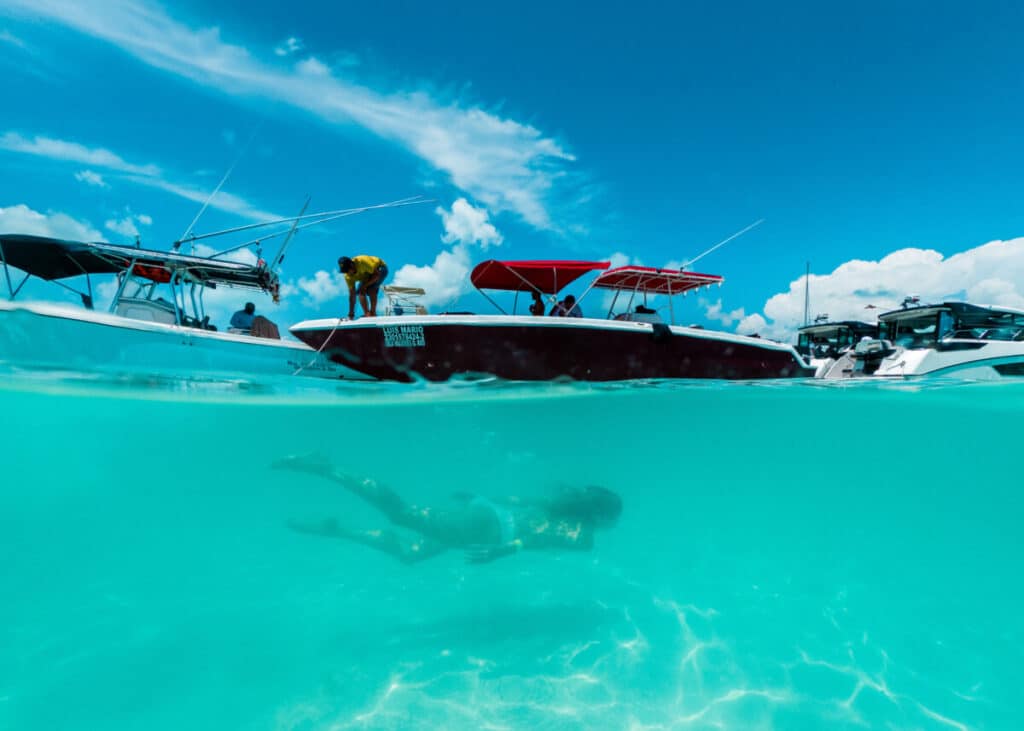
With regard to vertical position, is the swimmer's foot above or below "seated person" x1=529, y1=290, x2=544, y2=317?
below

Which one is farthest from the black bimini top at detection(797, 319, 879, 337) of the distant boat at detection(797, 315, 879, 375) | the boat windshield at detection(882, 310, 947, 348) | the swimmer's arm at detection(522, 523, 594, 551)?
the swimmer's arm at detection(522, 523, 594, 551)

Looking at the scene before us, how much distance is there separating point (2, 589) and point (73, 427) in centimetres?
493

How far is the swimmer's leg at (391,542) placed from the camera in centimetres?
734

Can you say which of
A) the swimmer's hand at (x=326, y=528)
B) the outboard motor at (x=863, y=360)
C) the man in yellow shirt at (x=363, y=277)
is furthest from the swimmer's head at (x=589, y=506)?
the outboard motor at (x=863, y=360)

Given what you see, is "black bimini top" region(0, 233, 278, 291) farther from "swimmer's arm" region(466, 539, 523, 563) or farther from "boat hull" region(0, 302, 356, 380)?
"swimmer's arm" region(466, 539, 523, 563)

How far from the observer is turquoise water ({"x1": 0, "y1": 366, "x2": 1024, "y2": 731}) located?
4492 millimetres

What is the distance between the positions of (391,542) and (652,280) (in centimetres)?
850

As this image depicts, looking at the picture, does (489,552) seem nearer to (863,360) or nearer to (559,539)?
(559,539)

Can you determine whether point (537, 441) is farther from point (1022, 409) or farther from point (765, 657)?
point (1022, 409)

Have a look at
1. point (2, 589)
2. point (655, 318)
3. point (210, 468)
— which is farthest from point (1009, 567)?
point (210, 468)

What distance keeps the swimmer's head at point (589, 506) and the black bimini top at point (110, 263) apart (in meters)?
9.18

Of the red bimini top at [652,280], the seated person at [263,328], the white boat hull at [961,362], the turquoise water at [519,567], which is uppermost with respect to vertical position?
the red bimini top at [652,280]

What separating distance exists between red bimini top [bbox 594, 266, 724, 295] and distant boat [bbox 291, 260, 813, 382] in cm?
3

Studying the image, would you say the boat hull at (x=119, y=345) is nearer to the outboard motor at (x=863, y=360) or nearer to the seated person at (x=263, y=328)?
the seated person at (x=263, y=328)
